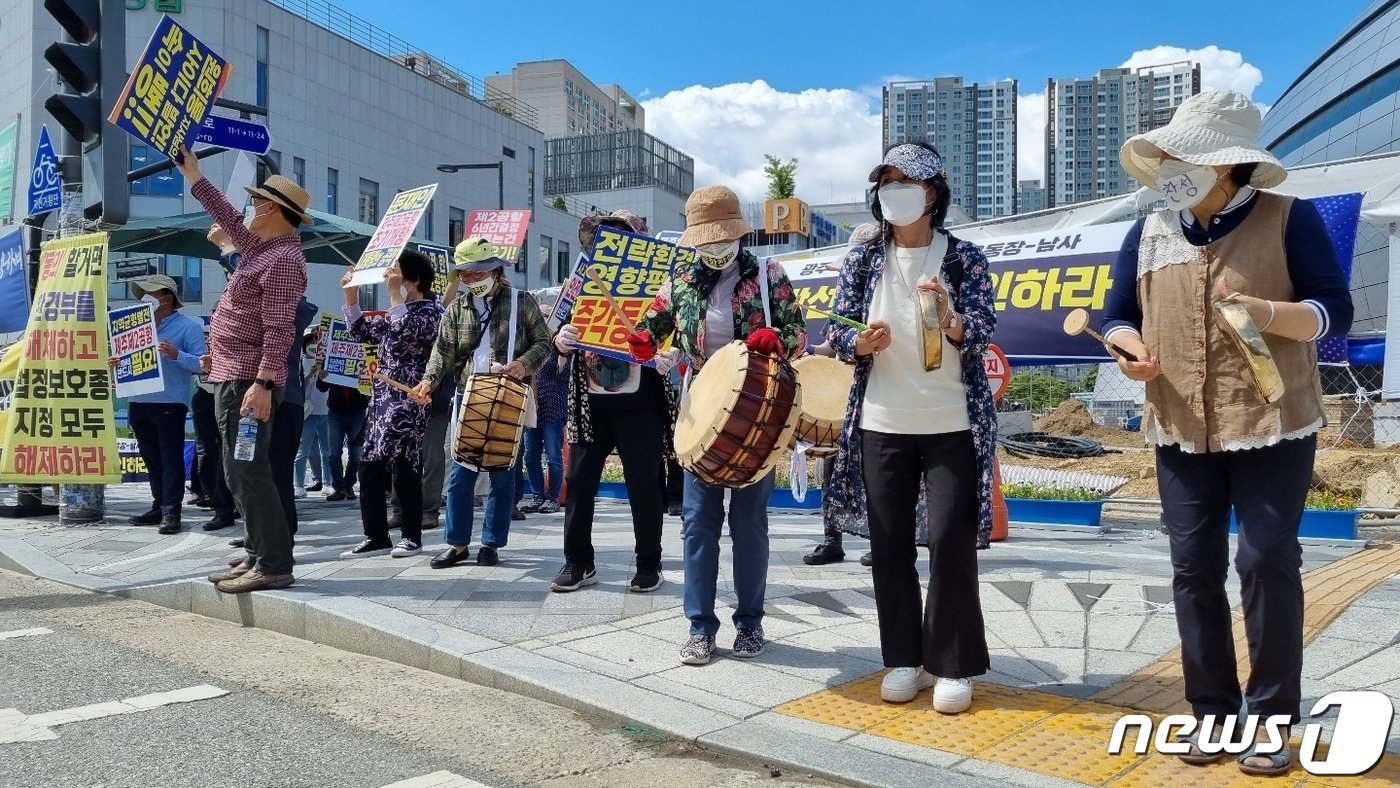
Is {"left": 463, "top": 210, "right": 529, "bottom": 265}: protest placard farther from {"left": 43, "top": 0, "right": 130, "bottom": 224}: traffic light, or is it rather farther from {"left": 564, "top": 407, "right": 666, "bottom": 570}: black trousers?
{"left": 564, "top": 407, "right": 666, "bottom": 570}: black trousers

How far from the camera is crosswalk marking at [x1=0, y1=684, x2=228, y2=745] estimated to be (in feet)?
12.1

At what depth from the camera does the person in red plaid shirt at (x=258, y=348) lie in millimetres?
5547

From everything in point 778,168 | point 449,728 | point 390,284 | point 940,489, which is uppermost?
point 778,168

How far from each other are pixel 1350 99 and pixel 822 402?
→ 60.7m

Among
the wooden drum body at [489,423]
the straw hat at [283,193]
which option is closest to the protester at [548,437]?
the wooden drum body at [489,423]

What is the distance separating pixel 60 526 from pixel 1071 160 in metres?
117

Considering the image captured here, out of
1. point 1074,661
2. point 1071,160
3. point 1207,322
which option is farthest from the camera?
point 1071,160

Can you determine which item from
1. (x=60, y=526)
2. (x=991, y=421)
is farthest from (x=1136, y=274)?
(x=60, y=526)

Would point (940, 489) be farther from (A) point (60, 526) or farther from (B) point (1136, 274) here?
(A) point (60, 526)

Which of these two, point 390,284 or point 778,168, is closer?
point 390,284

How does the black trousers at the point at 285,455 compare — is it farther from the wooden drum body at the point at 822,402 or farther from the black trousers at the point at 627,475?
the wooden drum body at the point at 822,402

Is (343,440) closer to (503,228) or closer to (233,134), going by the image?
(233,134)

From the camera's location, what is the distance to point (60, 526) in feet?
29.1

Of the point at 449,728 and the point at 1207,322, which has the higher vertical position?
the point at 1207,322
